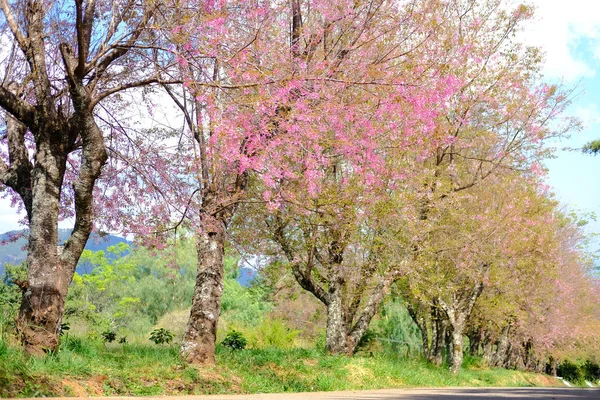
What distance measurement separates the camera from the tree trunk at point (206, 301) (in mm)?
13914

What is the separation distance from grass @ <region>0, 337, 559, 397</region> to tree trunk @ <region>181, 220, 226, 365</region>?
0.43 m

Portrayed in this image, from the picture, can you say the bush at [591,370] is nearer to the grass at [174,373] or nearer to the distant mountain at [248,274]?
the distant mountain at [248,274]

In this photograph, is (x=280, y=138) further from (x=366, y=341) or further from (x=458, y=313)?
(x=458, y=313)

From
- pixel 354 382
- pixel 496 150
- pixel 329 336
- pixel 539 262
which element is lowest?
pixel 354 382

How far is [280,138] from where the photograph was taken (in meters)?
12.0

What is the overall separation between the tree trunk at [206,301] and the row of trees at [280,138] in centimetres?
5

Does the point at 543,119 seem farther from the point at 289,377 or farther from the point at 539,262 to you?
the point at 289,377

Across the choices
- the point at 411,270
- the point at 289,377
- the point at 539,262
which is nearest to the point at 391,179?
the point at 411,270

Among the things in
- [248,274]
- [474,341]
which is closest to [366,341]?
[248,274]

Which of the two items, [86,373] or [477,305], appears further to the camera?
[477,305]

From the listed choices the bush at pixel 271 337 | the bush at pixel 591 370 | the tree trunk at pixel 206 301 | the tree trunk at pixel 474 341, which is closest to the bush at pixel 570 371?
the bush at pixel 591 370

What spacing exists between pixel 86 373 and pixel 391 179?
38.0 ft

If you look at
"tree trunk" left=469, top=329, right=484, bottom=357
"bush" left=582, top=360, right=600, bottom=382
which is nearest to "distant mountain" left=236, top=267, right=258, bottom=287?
"tree trunk" left=469, top=329, right=484, bottom=357

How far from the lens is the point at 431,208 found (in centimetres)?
2216
